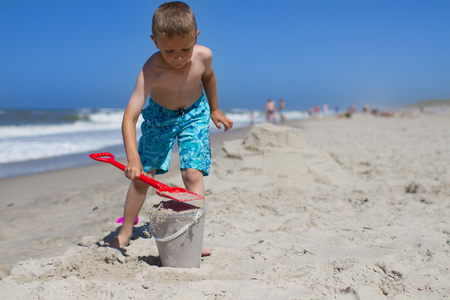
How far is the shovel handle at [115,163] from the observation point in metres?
1.98

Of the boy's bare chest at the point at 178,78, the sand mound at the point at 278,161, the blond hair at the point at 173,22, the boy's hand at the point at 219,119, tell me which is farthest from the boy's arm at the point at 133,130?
the sand mound at the point at 278,161

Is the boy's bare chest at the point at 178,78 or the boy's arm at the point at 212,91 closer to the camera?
the boy's bare chest at the point at 178,78

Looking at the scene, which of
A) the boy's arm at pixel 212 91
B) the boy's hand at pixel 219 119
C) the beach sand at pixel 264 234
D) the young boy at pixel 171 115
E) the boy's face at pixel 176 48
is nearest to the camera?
the beach sand at pixel 264 234

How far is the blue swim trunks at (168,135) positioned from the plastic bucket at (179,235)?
0.45 meters

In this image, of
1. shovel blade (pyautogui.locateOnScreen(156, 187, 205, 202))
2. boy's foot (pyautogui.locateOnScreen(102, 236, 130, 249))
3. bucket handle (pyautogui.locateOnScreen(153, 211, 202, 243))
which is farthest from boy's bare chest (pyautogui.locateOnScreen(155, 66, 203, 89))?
boy's foot (pyautogui.locateOnScreen(102, 236, 130, 249))

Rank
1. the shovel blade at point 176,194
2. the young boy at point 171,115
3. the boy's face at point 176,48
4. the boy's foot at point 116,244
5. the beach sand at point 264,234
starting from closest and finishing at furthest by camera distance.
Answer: the beach sand at point 264,234
the shovel blade at point 176,194
the boy's face at point 176,48
the young boy at point 171,115
the boy's foot at point 116,244

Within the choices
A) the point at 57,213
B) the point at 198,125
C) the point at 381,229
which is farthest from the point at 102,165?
the point at 381,229

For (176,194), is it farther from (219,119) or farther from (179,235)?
(219,119)

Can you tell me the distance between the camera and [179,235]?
1929mm

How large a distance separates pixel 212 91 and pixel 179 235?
3.33 ft

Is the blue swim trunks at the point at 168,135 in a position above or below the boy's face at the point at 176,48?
below

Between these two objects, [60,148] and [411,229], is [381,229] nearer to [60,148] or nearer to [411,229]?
[411,229]

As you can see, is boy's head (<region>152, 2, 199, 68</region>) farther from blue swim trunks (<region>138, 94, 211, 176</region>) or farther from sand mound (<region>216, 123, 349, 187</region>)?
sand mound (<region>216, 123, 349, 187</region>)

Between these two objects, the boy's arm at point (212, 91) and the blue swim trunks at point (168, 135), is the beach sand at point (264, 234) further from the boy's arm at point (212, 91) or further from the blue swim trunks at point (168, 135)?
the boy's arm at point (212, 91)
